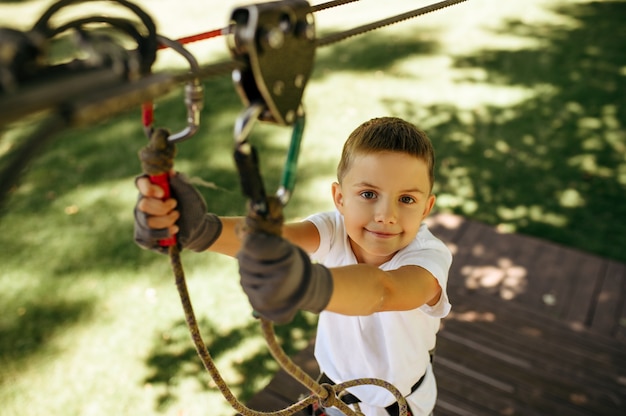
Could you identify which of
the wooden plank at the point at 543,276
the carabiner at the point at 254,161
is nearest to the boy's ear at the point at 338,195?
the carabiner at the point at 254,161

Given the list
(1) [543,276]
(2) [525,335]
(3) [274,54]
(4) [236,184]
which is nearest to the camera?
(3) [274,54]

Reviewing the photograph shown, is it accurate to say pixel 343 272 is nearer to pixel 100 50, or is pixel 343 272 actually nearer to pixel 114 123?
pixel 100 50

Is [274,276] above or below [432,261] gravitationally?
above

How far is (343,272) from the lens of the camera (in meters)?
1.23

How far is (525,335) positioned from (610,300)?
25.9 inches

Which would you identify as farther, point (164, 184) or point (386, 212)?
point (386, 212)

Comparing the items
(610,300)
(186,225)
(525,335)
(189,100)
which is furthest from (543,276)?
(189,100)

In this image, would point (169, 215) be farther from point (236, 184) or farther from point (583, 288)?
point (236, 184)

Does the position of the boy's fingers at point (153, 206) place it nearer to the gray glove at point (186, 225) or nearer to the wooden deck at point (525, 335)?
the gray glove at point (186, 225)

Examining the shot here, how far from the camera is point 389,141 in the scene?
5.75 feet

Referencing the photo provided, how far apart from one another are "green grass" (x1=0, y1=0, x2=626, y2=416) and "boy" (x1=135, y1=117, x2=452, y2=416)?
1.10 feet

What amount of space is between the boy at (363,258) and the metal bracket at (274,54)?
0.67 ft

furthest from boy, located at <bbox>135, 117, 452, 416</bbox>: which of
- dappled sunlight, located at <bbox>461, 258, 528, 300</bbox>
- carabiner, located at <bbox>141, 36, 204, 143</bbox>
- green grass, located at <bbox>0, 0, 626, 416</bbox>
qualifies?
dappled sunlight, located at <bbox>461, 258, 528, 300</bbox>

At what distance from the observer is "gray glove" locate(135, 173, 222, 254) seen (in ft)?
4.61
